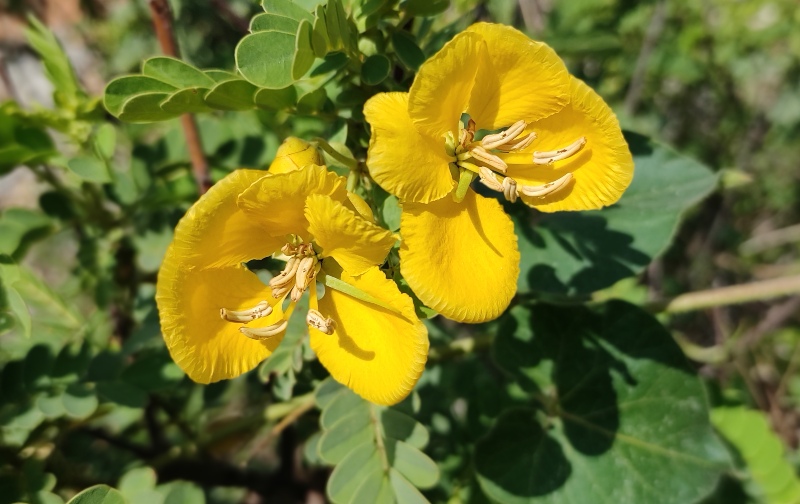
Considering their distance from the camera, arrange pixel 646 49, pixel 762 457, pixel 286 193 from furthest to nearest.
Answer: pixel 646 49
pixel 762 457
pixel 286 193

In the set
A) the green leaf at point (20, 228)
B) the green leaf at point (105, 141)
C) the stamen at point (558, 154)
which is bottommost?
the green leaf at point (20, 228)

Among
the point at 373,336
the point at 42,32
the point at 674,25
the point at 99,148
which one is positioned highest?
the point at 42,32

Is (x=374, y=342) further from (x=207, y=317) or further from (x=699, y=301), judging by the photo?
(x=699, y=301)

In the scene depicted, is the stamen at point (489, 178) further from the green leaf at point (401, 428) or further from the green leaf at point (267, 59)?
the green leaf at point (401, 428)

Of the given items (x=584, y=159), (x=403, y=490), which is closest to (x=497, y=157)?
(x=584, y=159)

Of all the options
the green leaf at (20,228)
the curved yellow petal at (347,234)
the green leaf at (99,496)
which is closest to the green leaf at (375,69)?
Result: the curved yellow petal at (347,234)

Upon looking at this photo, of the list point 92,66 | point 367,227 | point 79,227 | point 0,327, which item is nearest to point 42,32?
point 79,227

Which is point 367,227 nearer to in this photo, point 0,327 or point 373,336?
point 373,336
